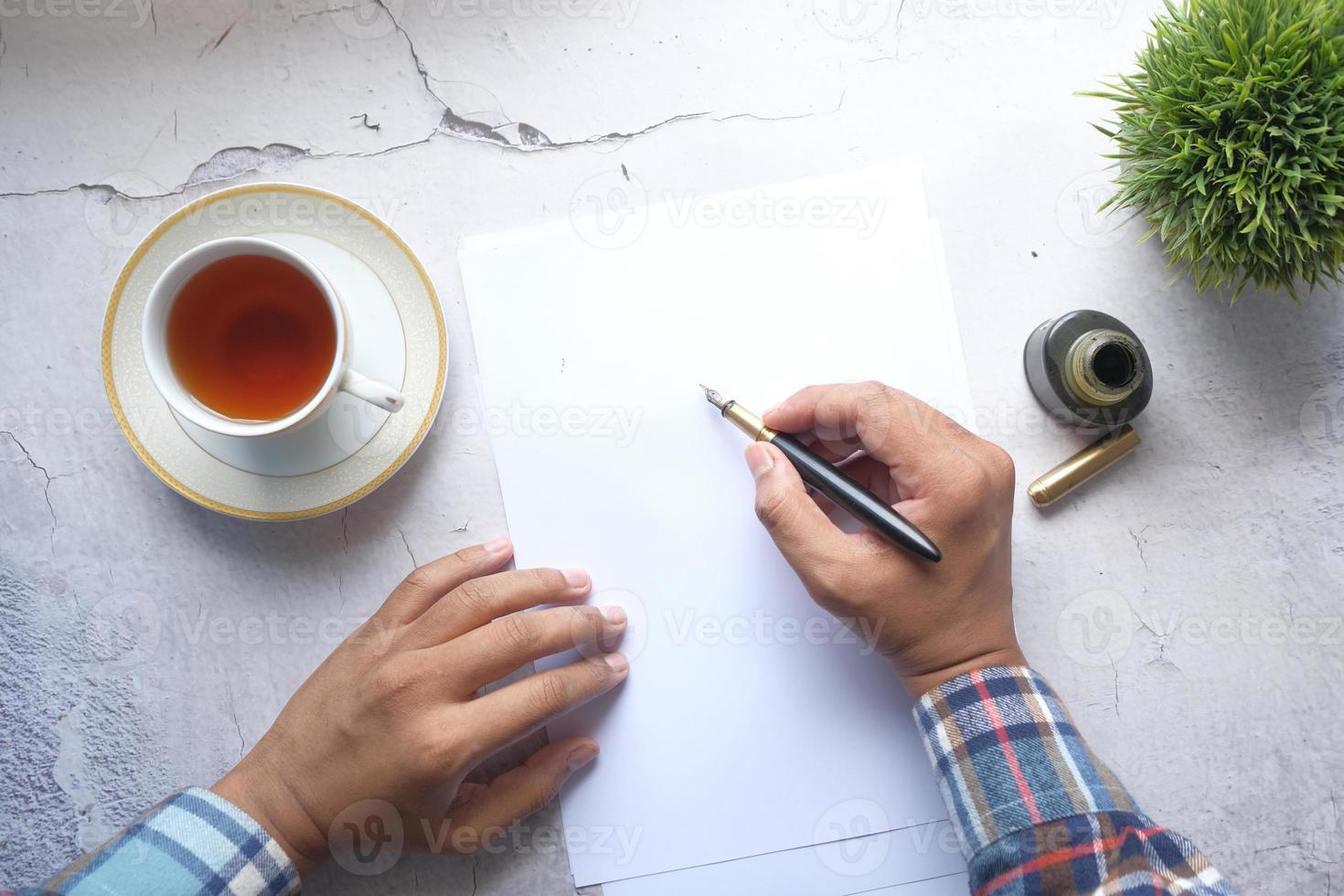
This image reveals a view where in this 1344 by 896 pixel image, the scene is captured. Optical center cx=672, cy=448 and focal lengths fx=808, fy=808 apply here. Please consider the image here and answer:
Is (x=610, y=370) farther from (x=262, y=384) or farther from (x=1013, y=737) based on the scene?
(x=1013, y=737)

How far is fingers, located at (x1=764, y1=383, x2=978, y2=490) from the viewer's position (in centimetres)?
69

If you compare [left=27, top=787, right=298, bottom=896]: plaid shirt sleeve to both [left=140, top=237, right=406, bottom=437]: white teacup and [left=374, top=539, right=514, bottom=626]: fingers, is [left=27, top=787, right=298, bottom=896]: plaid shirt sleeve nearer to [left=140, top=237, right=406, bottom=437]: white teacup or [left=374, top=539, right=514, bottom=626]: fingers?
[left=374, top=539, right=514, bottom=626]: fingers

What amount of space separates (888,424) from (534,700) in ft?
1.30

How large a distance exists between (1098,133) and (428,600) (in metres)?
0.81

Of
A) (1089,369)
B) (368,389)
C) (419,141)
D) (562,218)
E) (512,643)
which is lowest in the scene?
(512,643)

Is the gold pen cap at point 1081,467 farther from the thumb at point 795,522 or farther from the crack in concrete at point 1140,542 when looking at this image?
Answer: the thumb at point 795,522

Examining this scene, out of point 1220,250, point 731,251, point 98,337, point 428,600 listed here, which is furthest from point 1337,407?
point 98,337

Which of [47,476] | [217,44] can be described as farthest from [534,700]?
[217,44]

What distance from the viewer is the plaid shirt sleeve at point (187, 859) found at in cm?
65

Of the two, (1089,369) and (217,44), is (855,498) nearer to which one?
(1089,369)

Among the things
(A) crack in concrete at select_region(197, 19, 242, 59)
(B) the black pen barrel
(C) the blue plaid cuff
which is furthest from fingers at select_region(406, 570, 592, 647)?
(A) crack in concrete at select_region(197, 19, 242, 59)

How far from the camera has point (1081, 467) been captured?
78cm

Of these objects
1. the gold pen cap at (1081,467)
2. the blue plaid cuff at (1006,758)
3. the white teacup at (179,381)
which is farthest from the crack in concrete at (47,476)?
the gold pen cap at (1081,467)

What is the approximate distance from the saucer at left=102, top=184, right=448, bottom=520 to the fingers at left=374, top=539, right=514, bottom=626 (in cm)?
10
